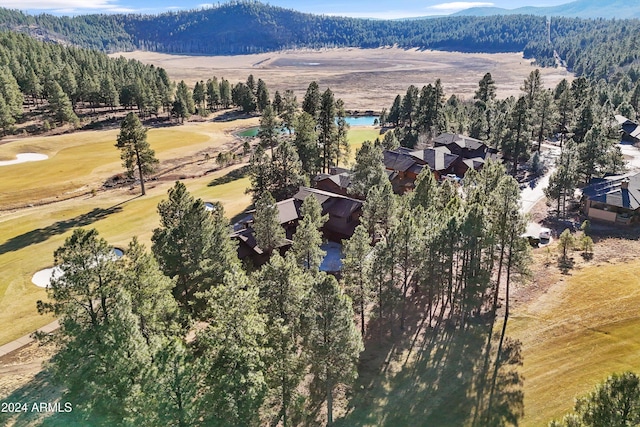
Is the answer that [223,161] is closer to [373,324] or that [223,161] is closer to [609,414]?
[373,324]

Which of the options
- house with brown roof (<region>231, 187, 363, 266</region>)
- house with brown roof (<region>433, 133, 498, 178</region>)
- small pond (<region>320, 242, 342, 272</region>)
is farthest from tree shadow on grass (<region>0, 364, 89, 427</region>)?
house with brown roof (<region>433, 133, 498, 178</region>)

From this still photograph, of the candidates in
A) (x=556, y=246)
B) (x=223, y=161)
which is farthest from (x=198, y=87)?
(x=556, y=246)

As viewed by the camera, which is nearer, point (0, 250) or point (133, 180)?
point (0, 250)

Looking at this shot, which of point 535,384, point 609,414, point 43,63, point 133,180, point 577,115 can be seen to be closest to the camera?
point 609,414

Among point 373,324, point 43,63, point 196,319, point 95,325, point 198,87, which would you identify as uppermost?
point 43,63

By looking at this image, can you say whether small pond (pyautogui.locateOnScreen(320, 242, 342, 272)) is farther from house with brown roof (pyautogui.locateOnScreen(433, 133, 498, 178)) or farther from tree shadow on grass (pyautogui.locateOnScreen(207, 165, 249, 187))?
house with brown roof (pyautogui.locateOnScreen(433, 133, 498, 178))
